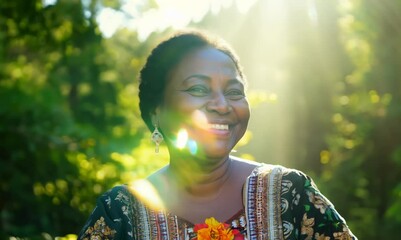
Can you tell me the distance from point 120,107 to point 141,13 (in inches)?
161

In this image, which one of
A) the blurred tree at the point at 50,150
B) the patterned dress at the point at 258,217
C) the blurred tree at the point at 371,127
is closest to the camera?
the patterned dress at the point at 258,217

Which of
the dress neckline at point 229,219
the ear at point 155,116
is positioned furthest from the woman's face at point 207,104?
the dress neckline at point 229,219

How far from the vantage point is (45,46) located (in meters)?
7.52

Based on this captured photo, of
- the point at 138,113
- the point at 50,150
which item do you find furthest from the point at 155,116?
the point at 138,113

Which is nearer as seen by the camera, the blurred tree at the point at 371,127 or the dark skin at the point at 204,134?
the dark skin at the point at 204,134

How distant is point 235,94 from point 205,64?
0.18 metres

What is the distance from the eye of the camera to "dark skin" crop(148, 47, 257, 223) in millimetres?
3004

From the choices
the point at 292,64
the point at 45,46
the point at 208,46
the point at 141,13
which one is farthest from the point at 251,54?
the point at 208,46

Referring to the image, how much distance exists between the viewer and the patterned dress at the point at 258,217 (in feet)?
9.68

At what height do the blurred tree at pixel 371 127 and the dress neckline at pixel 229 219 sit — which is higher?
the blurred tree at pixel 371 127

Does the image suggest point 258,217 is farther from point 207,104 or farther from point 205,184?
point 207,104

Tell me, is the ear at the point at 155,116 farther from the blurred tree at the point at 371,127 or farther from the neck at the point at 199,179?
the blurred tree at the point at 371,127

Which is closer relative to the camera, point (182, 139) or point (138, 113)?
point (182, 139)

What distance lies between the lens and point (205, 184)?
313 centimetres
